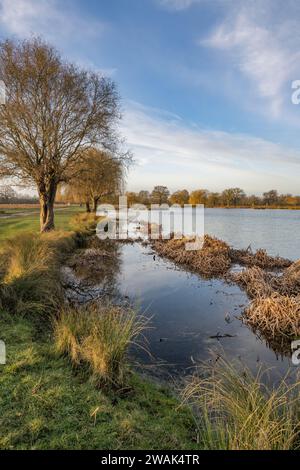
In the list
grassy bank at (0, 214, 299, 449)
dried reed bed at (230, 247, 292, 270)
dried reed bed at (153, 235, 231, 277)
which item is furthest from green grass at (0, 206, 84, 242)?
grassy bank at (0, 214, 299, 449)

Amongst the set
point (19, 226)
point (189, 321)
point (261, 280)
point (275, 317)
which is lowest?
point (189, 321)

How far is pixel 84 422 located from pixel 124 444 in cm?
56

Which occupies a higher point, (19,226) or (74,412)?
(19,226)

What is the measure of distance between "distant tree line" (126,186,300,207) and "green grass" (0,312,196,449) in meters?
94.7

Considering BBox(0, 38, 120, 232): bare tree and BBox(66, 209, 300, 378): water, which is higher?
BBox(0, 38, 120, 232): bare tree

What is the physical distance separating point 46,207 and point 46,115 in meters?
5.99

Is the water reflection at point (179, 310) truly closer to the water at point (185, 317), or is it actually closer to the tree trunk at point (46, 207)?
the water at point (185, 317)

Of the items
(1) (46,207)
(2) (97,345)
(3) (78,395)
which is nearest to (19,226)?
(1) (46,207)

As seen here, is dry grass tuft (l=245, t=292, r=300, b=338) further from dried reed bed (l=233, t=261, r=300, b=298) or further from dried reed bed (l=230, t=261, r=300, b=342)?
dried reed bed (l=233, t=261, r=300, b=298)

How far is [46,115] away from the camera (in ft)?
62.3

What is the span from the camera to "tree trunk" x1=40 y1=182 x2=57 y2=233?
20953mm

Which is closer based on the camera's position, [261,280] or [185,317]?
[185,317]

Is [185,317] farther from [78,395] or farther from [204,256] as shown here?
[204,256]

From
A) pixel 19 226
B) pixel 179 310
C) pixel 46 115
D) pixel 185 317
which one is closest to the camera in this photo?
pixel 185 317
